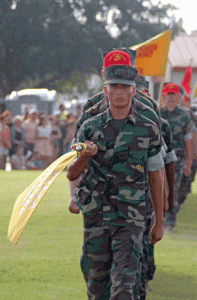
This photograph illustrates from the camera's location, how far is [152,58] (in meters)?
9.53

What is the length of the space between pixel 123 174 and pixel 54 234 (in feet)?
18.0

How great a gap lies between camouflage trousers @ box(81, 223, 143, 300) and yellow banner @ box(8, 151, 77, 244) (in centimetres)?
45

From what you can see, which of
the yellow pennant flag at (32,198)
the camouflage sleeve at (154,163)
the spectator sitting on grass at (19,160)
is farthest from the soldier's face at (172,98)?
the spectator sitting on grass at (19,160)

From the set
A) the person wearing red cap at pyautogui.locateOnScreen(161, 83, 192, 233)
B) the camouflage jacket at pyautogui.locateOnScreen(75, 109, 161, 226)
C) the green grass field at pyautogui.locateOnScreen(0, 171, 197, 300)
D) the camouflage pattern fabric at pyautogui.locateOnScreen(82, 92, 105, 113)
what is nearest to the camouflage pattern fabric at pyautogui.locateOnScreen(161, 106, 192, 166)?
the person wearing red cap at pyautogui.locateOnScreen(161, 83, 192, 233)

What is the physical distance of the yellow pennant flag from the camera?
4.44m

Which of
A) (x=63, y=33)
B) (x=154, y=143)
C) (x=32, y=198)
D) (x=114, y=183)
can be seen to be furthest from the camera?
(x=63, y=33)

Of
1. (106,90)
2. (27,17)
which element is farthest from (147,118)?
(27,17)

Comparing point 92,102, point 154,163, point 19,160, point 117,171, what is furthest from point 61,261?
point 19,160

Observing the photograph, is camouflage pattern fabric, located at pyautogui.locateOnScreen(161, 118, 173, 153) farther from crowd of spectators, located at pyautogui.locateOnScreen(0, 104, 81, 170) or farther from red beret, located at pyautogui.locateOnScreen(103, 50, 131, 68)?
crowd of spectators, located at pyautogui.locateOnScreen(0, 104, 81, 170)

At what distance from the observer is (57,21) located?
46.4 m

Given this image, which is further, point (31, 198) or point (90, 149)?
point (31, 198)

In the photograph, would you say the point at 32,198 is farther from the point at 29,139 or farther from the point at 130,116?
the point at 29,139

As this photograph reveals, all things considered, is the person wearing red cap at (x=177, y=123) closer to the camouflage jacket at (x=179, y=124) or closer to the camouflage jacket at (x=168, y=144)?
the camouflage jacket at (x=179, y=124)

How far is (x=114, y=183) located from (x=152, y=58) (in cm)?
513
